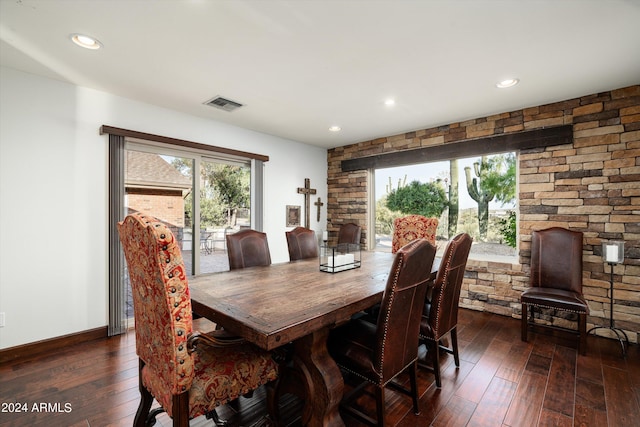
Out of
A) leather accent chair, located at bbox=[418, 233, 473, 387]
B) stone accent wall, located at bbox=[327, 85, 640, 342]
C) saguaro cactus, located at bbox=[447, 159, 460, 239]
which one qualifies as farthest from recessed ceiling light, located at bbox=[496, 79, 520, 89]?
leather accent chair, located at bbox=[418, 233, 473, 387]

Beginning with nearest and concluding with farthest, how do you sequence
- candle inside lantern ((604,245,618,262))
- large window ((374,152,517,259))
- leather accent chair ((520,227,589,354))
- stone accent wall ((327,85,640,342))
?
candle inside lantern ((604,245,618,262)) → leather accent chair ((520,227,589,354)) → stone accent wall ((327,85,640,342)) → large window ((374,152,517,259))

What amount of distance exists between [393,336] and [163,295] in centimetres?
115

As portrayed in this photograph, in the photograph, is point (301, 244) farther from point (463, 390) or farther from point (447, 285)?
point (463, 390)

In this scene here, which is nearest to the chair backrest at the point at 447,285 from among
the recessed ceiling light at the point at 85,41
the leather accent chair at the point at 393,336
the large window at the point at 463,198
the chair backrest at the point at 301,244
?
the leather accent chair at the point at 393,336

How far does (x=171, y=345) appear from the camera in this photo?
1.14 m

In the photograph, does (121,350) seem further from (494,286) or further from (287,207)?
(494,286)

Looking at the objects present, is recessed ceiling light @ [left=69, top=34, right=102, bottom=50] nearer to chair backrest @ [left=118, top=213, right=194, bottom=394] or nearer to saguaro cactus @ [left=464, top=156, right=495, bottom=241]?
chair backrest @ [left=118, top=213, right=194, bottom=394]

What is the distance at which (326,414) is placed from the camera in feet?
4.76

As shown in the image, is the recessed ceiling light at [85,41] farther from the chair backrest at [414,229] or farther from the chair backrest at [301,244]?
the chair backrest at [414,229]

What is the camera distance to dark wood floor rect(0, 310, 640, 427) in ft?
5.74

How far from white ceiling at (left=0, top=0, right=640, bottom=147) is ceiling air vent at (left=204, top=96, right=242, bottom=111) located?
9 centimetres

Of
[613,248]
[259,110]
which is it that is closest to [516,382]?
[613,248]

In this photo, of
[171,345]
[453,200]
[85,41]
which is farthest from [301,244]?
[85,41]

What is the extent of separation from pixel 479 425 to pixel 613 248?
7.12ft
